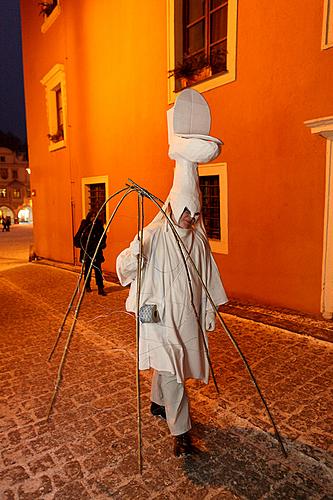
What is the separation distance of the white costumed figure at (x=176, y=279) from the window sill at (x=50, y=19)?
36.1 feet

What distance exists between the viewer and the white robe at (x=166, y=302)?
7.84 ft

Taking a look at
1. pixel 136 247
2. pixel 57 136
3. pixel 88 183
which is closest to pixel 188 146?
pixel 136 247

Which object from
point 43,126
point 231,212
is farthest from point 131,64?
point 43,126

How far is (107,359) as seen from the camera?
165 inches

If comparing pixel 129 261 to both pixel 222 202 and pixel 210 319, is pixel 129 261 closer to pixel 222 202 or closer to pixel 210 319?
pixel 210 319

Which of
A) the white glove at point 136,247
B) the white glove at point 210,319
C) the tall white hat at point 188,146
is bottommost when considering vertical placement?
the white glove at point 210,319

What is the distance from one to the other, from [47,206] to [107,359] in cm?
997

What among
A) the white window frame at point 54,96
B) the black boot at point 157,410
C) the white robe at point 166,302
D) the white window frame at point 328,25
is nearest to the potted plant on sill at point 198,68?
the white window frame at point 328,25

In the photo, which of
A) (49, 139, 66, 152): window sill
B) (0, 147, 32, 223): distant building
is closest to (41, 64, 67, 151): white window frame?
(49, 139, 66, 152): window sill

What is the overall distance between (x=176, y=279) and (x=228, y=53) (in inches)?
204

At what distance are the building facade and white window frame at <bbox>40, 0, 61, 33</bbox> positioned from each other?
0.10 m

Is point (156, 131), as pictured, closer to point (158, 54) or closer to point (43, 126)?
point (158, 54)

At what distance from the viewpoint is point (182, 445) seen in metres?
2.52

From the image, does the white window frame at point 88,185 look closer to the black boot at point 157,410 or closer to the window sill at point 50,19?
the window sill at point 50,19
